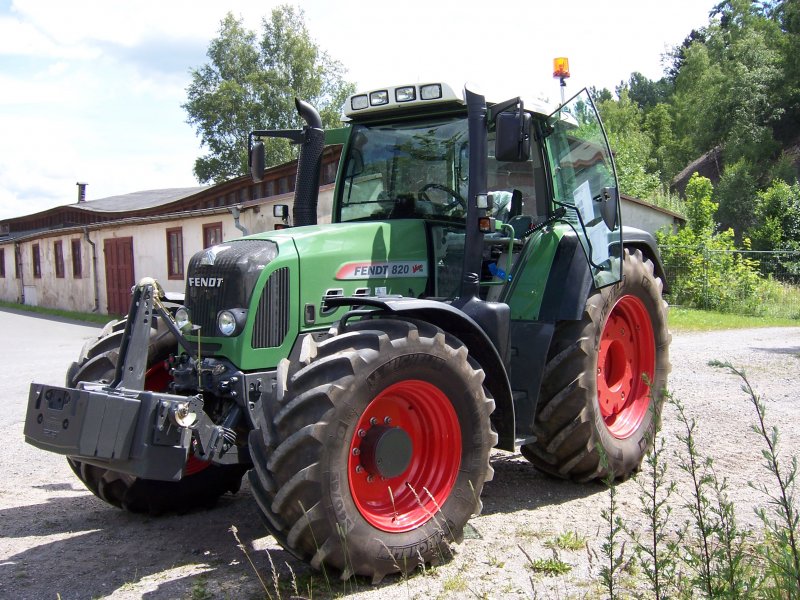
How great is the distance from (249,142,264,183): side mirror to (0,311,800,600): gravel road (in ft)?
7.46

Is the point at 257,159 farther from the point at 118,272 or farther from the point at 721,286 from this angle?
the point at 118,272

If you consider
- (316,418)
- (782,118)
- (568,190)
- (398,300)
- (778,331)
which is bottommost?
(778,331)

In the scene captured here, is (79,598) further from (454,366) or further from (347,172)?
(347,172)

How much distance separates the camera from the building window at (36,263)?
1223 inches

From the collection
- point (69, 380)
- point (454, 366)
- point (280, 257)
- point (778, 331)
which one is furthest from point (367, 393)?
point (778, 331)

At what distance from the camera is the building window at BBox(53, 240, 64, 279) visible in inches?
1120

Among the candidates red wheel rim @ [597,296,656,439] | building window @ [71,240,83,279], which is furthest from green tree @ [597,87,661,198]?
building window @ [71,240,83,279]

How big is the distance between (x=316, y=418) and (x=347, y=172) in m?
2.45

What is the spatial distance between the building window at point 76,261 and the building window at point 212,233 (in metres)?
9.27

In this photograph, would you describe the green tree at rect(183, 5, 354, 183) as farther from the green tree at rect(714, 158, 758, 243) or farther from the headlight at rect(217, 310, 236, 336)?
the headlight at rect(217, 310, 236, 336)

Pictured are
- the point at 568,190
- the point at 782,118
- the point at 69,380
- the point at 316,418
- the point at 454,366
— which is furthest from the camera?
the point at 782,118

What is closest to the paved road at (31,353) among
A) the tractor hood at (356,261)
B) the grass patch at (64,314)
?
the grass patch at (64,314)

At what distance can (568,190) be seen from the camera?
18.1 feet

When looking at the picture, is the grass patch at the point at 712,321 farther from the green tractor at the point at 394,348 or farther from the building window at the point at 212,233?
the green tractor at the point at 394,348
